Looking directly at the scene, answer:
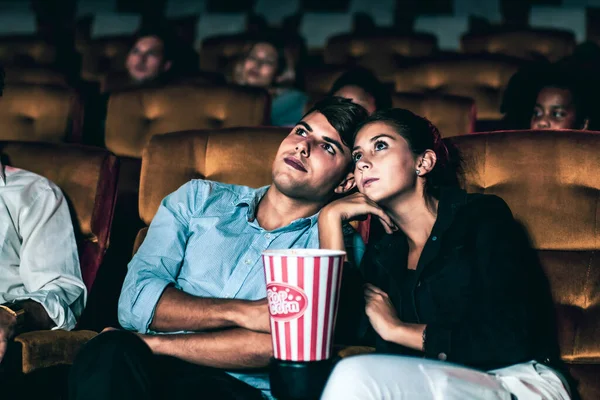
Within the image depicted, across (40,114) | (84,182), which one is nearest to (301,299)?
(84,182)

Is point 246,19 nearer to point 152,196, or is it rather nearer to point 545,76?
point 545,76

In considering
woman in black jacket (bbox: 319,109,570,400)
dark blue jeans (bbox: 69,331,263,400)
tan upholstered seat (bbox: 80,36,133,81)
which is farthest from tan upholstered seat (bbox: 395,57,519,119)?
dark blue jeans (bbox: 69,331,263,400)

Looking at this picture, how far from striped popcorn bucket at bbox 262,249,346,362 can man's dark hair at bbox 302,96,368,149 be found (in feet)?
1.84

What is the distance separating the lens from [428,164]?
135cm

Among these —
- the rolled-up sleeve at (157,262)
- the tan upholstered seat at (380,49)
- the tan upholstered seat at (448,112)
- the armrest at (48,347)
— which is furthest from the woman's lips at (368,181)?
the tan upholstered seat at (380,49)

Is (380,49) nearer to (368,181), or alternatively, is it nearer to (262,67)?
(262,67)

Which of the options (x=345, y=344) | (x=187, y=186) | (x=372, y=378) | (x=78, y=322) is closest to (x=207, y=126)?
(x=187, y=186)

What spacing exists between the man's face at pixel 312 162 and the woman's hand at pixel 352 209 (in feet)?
0.35

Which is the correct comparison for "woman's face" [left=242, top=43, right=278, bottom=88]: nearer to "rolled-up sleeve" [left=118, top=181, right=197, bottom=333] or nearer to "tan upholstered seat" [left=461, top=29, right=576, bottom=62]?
"tan upholstered seat" [left=461, top=29, right=576, bottom=62]

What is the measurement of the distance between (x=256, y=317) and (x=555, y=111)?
4.70 feet

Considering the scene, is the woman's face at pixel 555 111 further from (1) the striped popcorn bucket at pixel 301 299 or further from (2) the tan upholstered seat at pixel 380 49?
(2) the tan upholstered seat at pixel 380 49

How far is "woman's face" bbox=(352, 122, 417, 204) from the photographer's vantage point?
1.30 metres

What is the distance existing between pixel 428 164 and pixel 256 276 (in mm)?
371

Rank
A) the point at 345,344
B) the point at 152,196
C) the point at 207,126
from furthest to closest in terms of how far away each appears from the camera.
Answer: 1. the point at 207,126
2. the point at 152,196
3. the point at 345,344
